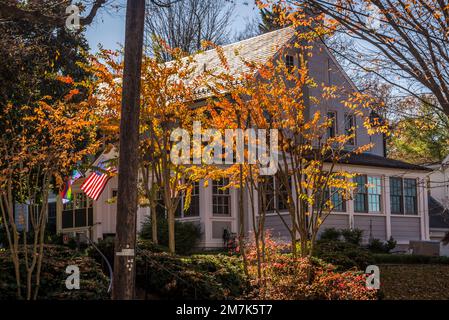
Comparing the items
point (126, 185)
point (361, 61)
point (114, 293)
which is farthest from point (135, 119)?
point (361, 61)

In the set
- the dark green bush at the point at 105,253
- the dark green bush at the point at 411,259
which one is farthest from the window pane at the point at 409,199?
the dark green bush at the point at 105,253

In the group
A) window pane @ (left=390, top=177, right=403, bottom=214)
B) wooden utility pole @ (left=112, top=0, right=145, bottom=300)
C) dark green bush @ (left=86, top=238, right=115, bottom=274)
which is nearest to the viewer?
wooden utility pole @ (left=112, top=0, right=145, bottom=300)

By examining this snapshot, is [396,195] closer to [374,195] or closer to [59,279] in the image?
[374,195]

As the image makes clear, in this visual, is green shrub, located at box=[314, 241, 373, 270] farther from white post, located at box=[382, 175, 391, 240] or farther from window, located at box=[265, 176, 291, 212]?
white post, located at box=[382, 175, 391, 240]

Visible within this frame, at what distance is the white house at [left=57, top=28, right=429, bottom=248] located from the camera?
22.7 metres

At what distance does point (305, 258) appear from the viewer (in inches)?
494

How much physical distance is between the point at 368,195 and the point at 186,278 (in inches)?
551

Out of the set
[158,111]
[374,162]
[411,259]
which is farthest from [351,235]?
[158,111]

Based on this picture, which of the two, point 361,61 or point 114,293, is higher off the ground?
point 361,61

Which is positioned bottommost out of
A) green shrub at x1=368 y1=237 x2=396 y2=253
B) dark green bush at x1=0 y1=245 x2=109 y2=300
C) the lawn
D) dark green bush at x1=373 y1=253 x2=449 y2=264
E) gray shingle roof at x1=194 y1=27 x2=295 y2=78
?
the lawn

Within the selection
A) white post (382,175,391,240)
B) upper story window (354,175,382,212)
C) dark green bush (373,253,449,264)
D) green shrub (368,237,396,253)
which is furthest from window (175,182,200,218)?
white post (382,175,391,240)

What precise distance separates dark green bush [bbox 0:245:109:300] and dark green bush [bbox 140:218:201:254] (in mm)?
8750
